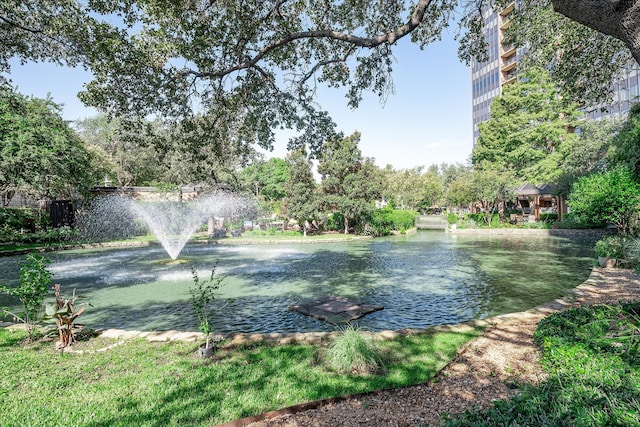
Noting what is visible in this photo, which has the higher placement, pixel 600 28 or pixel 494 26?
pixel 494 26

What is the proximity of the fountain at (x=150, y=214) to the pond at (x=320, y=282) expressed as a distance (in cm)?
1001

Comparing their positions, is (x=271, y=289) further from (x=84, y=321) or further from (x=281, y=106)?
(x=281, y=106)

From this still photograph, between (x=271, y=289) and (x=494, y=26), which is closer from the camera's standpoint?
(x=271, y=289)

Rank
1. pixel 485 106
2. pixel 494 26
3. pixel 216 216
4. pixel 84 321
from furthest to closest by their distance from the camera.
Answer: pixel 485 106
pixel 494 26
pixel 216 216
pixel 84 321

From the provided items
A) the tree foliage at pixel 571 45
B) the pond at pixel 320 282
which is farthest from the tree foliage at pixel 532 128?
the tree foliage at pixel 571 45

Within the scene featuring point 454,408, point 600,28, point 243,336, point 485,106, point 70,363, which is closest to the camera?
point 454,408

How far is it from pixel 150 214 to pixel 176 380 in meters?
27.7

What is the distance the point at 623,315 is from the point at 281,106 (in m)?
7.54

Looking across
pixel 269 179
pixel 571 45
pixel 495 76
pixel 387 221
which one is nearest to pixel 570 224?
pixel 387 221

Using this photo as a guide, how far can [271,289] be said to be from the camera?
958cm

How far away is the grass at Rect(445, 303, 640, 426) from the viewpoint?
239 centimetres

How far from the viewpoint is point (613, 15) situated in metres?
3.35

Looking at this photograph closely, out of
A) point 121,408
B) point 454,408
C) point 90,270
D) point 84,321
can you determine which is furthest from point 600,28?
point 90,270

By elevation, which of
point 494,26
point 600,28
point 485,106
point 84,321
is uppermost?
point 494,26
